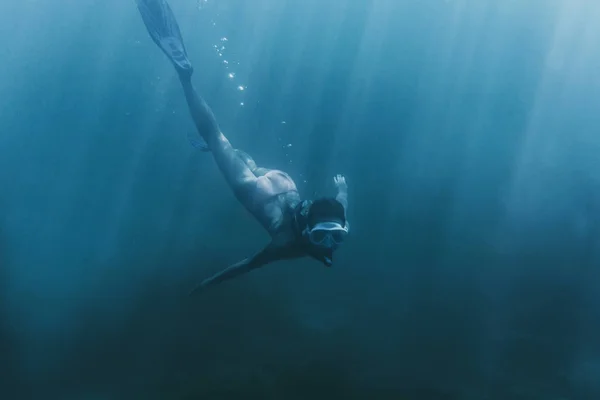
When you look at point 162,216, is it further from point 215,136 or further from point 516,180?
point 516,180

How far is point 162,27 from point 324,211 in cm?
396

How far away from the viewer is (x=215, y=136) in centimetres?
522

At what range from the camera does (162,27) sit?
530cm

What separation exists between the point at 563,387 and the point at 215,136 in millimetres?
13728

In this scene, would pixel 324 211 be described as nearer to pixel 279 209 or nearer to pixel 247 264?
pixel 279 209

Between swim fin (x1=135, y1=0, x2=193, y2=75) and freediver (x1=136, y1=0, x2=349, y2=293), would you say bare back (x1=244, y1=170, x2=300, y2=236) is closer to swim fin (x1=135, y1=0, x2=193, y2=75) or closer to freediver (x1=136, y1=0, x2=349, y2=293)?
freediver (x1=136, y1=0, x2=349, y2=293)

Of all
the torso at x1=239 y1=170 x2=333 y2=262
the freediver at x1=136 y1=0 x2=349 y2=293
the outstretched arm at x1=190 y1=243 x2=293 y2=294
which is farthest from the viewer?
the outstretched arm at x1=190 y1=243 x2=293 y2=294

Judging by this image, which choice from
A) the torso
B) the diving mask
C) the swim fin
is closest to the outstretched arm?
the torso

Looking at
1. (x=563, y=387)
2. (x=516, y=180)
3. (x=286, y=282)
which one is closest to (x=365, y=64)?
(x=516, y=180)

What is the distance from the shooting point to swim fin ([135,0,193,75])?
204 inches

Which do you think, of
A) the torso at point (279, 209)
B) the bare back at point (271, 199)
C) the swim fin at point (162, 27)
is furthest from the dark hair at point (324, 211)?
the swim fin at point (162, 27)

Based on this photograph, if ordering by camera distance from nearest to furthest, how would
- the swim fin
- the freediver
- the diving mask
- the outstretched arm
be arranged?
the diving mask, the freediver, the outstretched arm, the swim fin

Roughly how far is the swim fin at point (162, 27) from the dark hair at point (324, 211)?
2.99 metres

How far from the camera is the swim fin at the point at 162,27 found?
518cm
